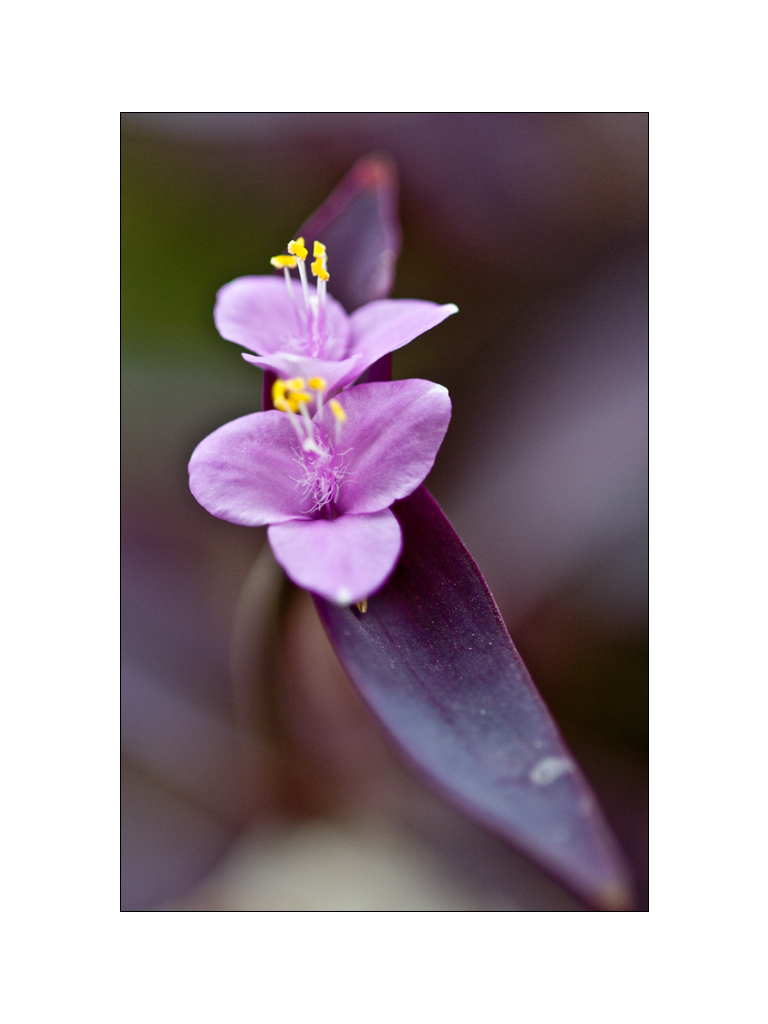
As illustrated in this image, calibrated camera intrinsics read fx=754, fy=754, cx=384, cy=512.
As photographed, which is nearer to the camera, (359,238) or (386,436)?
(386,436)

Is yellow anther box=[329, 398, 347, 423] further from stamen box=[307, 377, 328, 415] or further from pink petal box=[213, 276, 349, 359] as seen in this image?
pink petal box=[213, 276, 349, 359]

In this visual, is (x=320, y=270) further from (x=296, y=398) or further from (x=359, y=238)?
(x=359, y=238)

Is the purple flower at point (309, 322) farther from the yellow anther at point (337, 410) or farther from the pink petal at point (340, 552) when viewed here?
the pink petal at point (340, 552)

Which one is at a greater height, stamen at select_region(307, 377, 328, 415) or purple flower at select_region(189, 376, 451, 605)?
stamen at select_region(307, 377, 328, 415)

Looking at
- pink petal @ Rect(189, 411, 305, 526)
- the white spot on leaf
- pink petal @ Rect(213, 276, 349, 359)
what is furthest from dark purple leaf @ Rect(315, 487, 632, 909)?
pink petal @ Rect(213, 276, 349, 359)

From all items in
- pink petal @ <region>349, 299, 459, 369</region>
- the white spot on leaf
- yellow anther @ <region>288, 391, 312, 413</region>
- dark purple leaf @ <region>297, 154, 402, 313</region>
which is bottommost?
the white spot on leaf

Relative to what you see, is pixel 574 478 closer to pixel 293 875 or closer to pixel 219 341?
pixel 219 341

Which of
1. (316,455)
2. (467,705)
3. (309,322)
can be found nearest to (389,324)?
(309,322)
